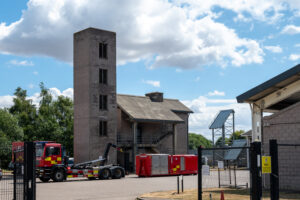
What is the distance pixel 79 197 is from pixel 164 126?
35100 millimetres

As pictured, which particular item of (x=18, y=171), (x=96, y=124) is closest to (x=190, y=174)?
(x=96, y=124)

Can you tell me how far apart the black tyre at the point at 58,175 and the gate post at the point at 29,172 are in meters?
23.0

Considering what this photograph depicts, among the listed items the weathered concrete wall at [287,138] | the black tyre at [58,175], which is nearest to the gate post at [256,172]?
the weathered concrete wall at [287,138]

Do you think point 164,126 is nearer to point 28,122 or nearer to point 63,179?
point 63,179

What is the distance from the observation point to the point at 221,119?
61656mm

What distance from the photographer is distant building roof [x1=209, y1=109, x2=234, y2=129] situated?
2394 inches

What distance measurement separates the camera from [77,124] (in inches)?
1967

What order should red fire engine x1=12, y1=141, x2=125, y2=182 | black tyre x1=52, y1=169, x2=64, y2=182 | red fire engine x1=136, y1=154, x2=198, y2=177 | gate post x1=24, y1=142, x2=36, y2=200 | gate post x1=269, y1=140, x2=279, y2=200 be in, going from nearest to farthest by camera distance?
1. gate post x1=269, y1=140, x2=279, y2=200
2. gate post x1=24, y1=142, x2=36, y2=200
3. black tyre x1=52, y1=169, x2=64, y2=182
4. red fire engine x1=12, y1=141, x2=125, y2=182
5. red fire engine x1=136, y1=154, x2=198, y2=177

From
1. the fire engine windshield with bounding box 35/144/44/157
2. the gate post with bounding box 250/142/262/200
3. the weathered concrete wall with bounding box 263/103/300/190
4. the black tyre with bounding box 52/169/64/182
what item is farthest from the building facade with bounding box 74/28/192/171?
the gate post with bounding box 250/142/262/200

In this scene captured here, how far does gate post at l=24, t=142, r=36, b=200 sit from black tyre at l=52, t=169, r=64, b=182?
2304 cm

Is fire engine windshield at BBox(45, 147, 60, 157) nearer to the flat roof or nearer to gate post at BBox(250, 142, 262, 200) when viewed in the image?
the flat roof

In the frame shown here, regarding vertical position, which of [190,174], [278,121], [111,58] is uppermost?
[111,58]

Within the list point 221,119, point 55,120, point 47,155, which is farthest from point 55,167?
point 55,120

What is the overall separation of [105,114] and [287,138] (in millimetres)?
29965
